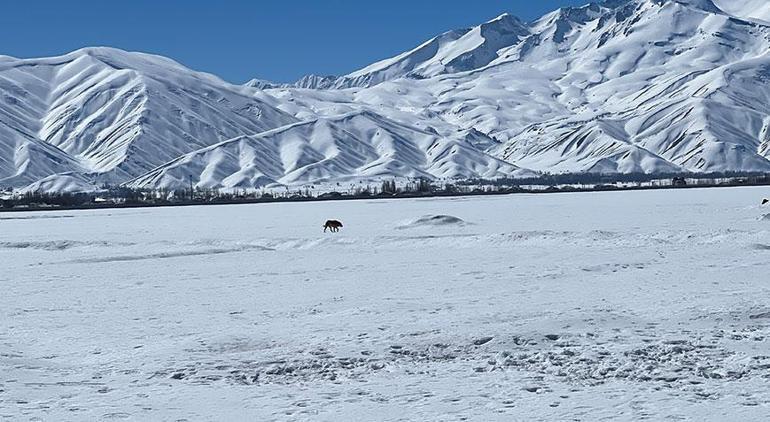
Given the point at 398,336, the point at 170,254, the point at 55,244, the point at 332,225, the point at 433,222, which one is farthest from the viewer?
the point at 433,222

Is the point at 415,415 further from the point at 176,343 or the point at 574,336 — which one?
the point at 176,343

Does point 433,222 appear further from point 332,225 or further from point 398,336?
point 398,336

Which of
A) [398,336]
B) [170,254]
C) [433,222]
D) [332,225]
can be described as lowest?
[398,336]

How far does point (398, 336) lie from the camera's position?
17.0m

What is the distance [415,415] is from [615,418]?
256 centimetres

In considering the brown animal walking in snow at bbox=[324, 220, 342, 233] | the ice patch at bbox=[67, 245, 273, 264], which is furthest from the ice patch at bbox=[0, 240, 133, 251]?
the brown animal walking in snow at bbox=[324, 220, 342, 233]

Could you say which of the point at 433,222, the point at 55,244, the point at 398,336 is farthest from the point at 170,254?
the point at 398,336

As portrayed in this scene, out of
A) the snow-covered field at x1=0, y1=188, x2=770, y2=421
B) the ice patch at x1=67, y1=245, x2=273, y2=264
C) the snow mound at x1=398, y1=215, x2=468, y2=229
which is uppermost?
the snow mound at x1=398, y1=215, x2=468, y2=229

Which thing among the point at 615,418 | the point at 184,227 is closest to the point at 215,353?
the point at 615,418

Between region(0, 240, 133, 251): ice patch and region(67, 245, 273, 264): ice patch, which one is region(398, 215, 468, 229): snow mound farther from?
region(0, 240, 133, 251): ice patch

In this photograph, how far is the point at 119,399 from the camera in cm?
1289

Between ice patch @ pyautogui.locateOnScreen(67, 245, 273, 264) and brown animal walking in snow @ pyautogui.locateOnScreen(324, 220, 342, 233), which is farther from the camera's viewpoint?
brown animal walking in snow @ pyautogui.locateOnScreen(324, 220, 342, 233)

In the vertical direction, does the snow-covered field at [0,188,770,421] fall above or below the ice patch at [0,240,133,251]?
below

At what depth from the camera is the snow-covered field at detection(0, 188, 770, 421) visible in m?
12.5
